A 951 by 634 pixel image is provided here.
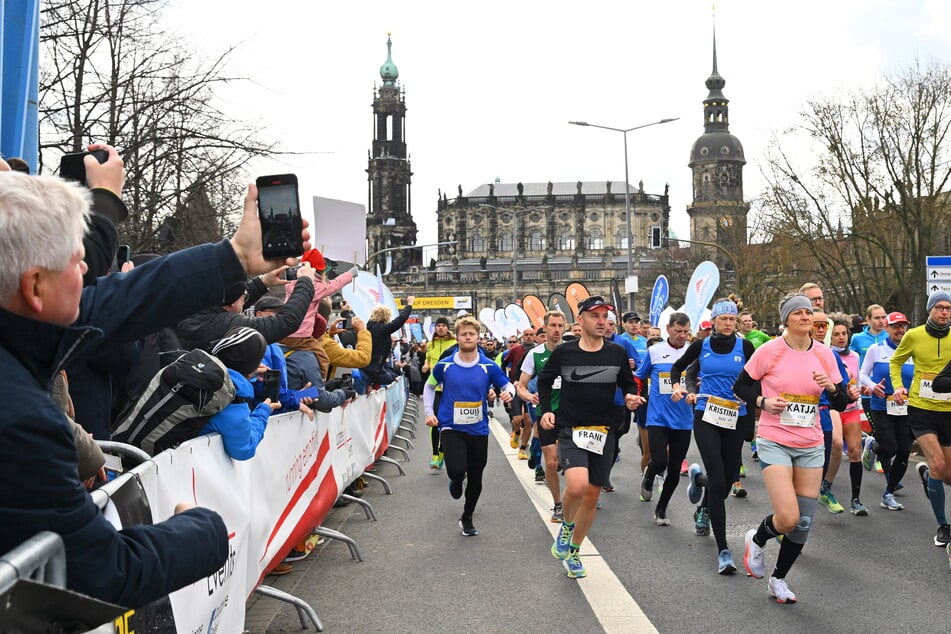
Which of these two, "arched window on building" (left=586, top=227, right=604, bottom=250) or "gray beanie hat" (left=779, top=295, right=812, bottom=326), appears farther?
"arched window on building" (left=586, top=227, right=604, bottom=250)

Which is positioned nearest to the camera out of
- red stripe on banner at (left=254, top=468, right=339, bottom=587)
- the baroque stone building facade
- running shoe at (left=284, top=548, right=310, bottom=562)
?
red stripe on banner at (left=254, top=468, right=339, bottom=587)

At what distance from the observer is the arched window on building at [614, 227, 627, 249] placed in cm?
14675

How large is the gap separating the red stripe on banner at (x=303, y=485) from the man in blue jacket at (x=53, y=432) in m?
4.02

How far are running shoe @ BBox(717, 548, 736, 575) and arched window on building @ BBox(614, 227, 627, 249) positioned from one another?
13960 cm

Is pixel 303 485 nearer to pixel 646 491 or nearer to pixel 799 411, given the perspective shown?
pixel 799 411

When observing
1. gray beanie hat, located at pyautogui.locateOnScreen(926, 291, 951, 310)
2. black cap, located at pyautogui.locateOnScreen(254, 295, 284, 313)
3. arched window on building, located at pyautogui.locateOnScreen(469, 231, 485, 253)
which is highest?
arched window on building, located at pyautogui.locateOnScreen(469, 231, 485, 253)

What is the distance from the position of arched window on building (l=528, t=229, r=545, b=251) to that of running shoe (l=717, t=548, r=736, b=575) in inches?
5561

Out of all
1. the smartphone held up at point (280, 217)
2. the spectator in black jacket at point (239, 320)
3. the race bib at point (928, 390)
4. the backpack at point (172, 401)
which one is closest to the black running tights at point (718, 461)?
the race bib at point (928, 390)

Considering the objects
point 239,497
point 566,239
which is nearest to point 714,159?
point 566,239

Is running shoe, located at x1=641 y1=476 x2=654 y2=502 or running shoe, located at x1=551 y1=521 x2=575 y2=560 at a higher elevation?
running shoe, located at x1=551 y1=521 x2=575 y2=560

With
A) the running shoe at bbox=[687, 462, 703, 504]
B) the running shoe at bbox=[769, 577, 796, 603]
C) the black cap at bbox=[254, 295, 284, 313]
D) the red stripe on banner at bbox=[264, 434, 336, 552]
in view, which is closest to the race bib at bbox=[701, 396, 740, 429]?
the running shoe at bbox=[687, 462, 703, 504]

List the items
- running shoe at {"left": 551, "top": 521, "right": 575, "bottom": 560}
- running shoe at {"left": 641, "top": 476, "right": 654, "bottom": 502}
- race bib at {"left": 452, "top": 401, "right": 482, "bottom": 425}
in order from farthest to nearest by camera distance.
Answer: running shoe at {"left": 641, "top": 476, "right": 654, "bottom": 502}
race bib at {"left": 452, "top": 401, "right": 482, "bottom": 425}
running shoe at {"left": 551, "top": 521, "right": 575, "bottom": 560}

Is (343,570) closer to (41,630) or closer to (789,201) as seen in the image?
(41,630)

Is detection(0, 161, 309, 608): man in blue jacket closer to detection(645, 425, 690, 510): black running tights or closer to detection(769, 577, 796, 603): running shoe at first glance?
detection(769, 577, 796, 603): running shoe
